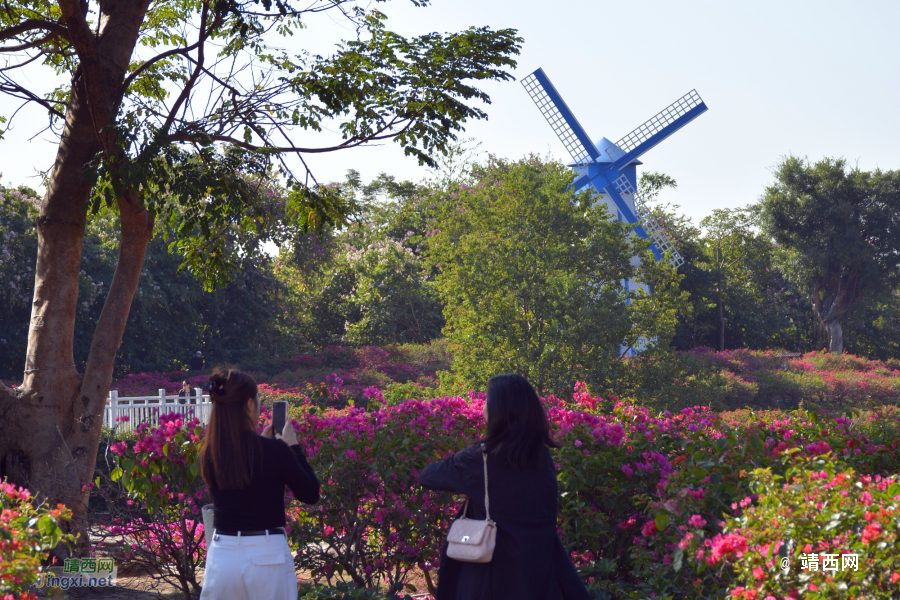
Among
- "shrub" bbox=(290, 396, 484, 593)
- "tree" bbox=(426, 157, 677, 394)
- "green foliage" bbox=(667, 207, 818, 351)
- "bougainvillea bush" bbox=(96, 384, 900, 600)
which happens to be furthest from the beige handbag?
"green foliage" bbox=(667, 207, 818, 351)

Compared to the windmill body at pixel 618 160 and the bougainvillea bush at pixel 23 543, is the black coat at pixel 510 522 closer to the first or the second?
the bougainvillea bush at pixel 23 543

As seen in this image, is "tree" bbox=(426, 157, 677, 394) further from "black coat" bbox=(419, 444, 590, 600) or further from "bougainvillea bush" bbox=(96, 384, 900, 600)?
"black coat" bbox=(419, 444, 590, 600)

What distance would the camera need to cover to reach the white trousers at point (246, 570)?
9.90 feet

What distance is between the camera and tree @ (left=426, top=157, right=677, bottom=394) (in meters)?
13.8

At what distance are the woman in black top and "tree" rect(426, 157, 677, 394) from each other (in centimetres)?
1064

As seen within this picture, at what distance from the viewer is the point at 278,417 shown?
3342mm

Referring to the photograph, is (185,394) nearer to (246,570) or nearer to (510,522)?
(246,570)

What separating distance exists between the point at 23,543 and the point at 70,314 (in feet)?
12.6

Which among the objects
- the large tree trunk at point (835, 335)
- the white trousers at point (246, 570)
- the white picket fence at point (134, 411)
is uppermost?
the large tree trunk at point (835, 335)

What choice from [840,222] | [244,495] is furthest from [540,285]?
[840,222]

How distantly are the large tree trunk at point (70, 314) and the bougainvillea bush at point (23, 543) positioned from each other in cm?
285

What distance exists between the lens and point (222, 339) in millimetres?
24391

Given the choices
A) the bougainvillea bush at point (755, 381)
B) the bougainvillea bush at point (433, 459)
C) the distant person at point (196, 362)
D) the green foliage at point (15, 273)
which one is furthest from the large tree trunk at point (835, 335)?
the bougainvillea bush at point (433, 459)

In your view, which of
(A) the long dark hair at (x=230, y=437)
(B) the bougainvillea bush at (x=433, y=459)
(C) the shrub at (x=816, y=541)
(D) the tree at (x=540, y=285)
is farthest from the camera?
(D) the tree at (x=540, y=285)
